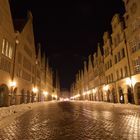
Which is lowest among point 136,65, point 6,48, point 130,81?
point 130,81

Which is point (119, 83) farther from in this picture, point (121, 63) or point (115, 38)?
point (115, 38)

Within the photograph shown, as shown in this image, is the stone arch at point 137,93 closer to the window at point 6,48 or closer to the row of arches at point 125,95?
the row of arches at point 125,95

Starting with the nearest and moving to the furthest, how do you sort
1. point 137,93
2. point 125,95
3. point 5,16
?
1. point 137,93
2. point 5,16
3. point 125,95

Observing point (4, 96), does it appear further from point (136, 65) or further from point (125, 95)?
point (136, 65)

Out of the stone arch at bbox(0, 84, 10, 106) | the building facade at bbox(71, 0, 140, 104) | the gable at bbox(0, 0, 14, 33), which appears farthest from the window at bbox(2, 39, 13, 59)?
the building facade at bbox(71, 0, 140, 104)

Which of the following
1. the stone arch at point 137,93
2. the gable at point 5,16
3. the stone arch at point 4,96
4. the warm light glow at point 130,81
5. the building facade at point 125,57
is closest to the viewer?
the gable at point 5,16

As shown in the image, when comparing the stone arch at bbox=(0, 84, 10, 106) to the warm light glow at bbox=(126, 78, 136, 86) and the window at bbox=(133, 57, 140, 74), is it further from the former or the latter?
the window at bbox=(133, 57, 140, 74)

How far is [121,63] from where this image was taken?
109ft

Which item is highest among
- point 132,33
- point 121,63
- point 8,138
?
point 132,33

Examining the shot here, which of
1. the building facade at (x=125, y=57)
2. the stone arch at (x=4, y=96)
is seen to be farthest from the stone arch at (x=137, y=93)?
the stone arch at (x=4, y=96)

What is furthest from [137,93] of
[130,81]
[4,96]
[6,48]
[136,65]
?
[6,48]

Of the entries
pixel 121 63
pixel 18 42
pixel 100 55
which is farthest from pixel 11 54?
pixel 100 55

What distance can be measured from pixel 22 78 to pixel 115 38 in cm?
2345

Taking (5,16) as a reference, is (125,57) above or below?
below
